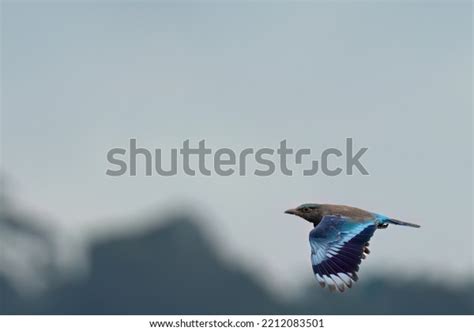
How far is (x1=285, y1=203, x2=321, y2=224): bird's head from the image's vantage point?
9.79 m

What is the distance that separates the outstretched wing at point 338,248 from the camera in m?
8.78

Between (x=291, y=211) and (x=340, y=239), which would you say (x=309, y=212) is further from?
(x=340, y=239)

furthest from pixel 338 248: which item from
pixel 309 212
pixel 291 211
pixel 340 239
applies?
pixel 291 211

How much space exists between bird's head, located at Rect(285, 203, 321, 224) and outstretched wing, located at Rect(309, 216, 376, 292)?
350mm

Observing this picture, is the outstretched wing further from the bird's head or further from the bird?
the bird's head

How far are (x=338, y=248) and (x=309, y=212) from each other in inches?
37.0

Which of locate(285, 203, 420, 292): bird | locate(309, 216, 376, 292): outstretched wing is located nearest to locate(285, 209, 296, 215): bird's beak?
locate(285, 203, 420, 292): bird

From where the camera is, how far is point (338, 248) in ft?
29.4

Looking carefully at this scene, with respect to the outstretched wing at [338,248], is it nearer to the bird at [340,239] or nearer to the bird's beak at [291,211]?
the bird at [340,239]

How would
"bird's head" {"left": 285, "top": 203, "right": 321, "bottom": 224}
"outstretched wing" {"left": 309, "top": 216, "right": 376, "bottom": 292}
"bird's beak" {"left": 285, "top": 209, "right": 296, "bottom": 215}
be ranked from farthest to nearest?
"bird's beak" {"left": 285, "top": 209, "right": 296, "bottom": 215} < "bird's head" {"left": 285, "top": 203, "right": 321, "bottom": 224} < "outstretched wing" {"left": 309, "top": 216, "right": 376, "bottom": 292}

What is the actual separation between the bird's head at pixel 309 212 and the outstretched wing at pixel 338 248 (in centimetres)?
35
